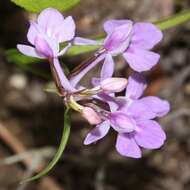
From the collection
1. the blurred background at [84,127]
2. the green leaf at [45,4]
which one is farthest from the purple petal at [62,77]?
the blurred background at [84,127]

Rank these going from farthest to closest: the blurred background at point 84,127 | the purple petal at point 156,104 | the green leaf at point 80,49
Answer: the blurred background at point 84,127 < the green leaf at point 80,49 < the purple petal at point 156,104

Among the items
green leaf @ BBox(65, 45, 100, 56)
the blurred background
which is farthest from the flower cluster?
the blurred background

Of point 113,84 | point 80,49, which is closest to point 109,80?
point 113,84

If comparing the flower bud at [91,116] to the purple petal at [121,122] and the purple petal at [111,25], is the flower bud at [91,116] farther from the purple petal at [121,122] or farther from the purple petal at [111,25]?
the purple petal at [111,25]

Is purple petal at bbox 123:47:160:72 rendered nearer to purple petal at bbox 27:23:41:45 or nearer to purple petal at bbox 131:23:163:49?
purple petal at bbox 131:23:163:49

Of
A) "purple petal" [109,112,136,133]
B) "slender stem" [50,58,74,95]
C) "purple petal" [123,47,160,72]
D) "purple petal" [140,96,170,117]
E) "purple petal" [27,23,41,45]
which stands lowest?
"purple petal" [140,96,170,117]

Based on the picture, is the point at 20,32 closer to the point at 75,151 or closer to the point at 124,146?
the point at 75,151

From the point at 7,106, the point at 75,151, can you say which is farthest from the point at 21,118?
the point at 75,151

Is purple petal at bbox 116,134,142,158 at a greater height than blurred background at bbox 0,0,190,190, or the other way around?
purple petal at bbox 116,134,142,158
